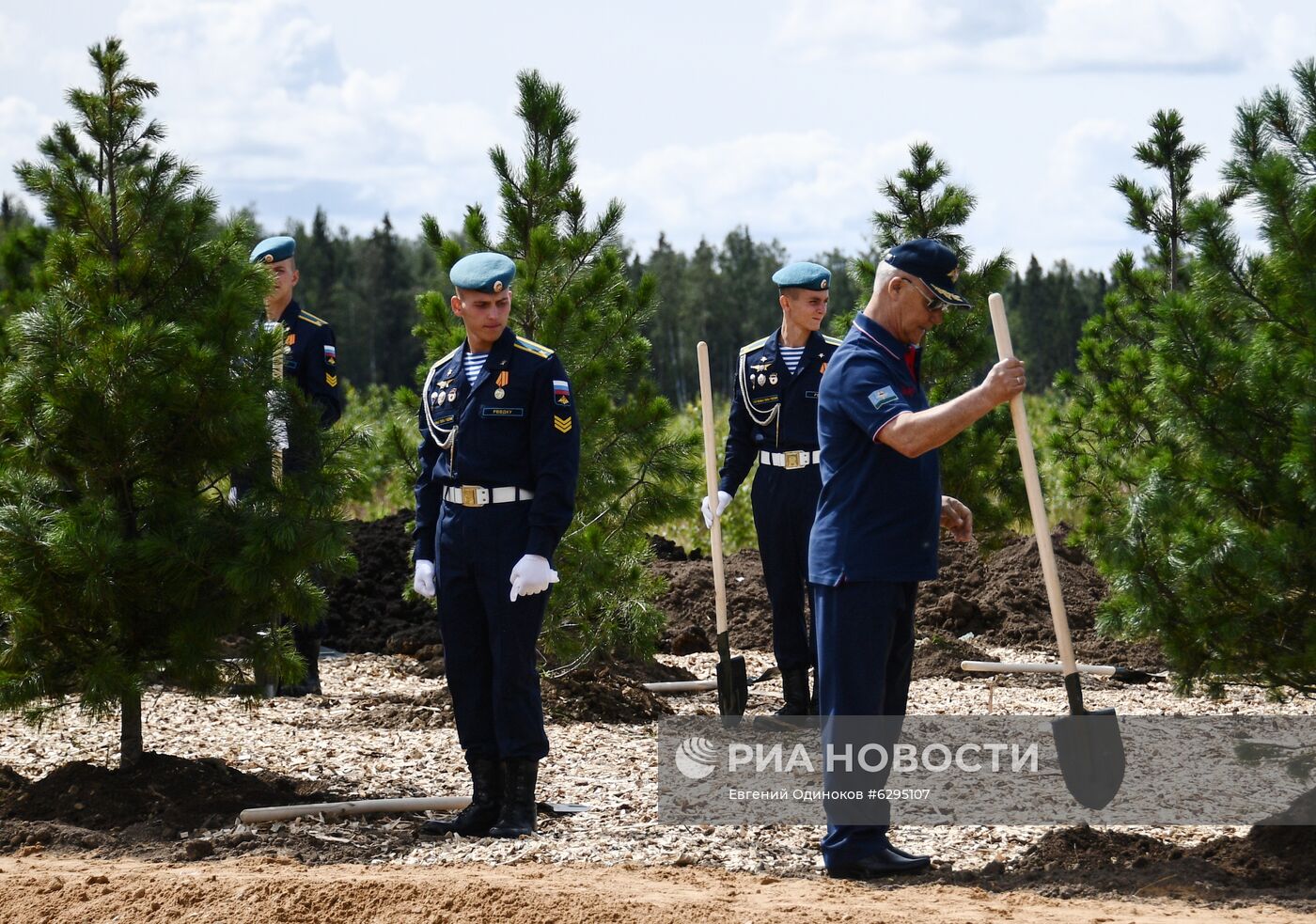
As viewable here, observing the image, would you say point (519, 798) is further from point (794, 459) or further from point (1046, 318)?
point (1046, 318)

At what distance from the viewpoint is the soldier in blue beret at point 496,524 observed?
5.68 metres

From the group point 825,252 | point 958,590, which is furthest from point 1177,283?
point 825,252

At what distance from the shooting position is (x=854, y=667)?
4.99m

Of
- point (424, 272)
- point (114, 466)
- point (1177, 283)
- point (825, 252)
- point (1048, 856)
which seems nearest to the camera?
point (1048, 856)

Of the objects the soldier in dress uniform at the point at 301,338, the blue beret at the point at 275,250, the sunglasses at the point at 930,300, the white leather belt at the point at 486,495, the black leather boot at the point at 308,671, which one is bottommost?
the black leather boot at the point at 308,671

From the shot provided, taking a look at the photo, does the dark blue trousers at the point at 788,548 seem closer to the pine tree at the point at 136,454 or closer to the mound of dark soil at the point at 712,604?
the pine tree at the point at 136,454

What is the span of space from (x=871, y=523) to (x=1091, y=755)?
1.10 m

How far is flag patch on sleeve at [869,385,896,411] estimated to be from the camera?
4.83 meters

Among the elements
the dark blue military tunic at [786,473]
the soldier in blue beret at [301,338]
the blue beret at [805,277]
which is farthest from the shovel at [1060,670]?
the soldier in blue beret at [301,338]

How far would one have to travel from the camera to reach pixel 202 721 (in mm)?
8008

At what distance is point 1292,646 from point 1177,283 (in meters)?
6.48

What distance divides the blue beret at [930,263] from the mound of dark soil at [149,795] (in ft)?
10.5

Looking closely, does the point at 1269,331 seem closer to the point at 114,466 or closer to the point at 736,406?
the point at 736,406

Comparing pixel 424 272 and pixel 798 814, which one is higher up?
pixel 424 272
